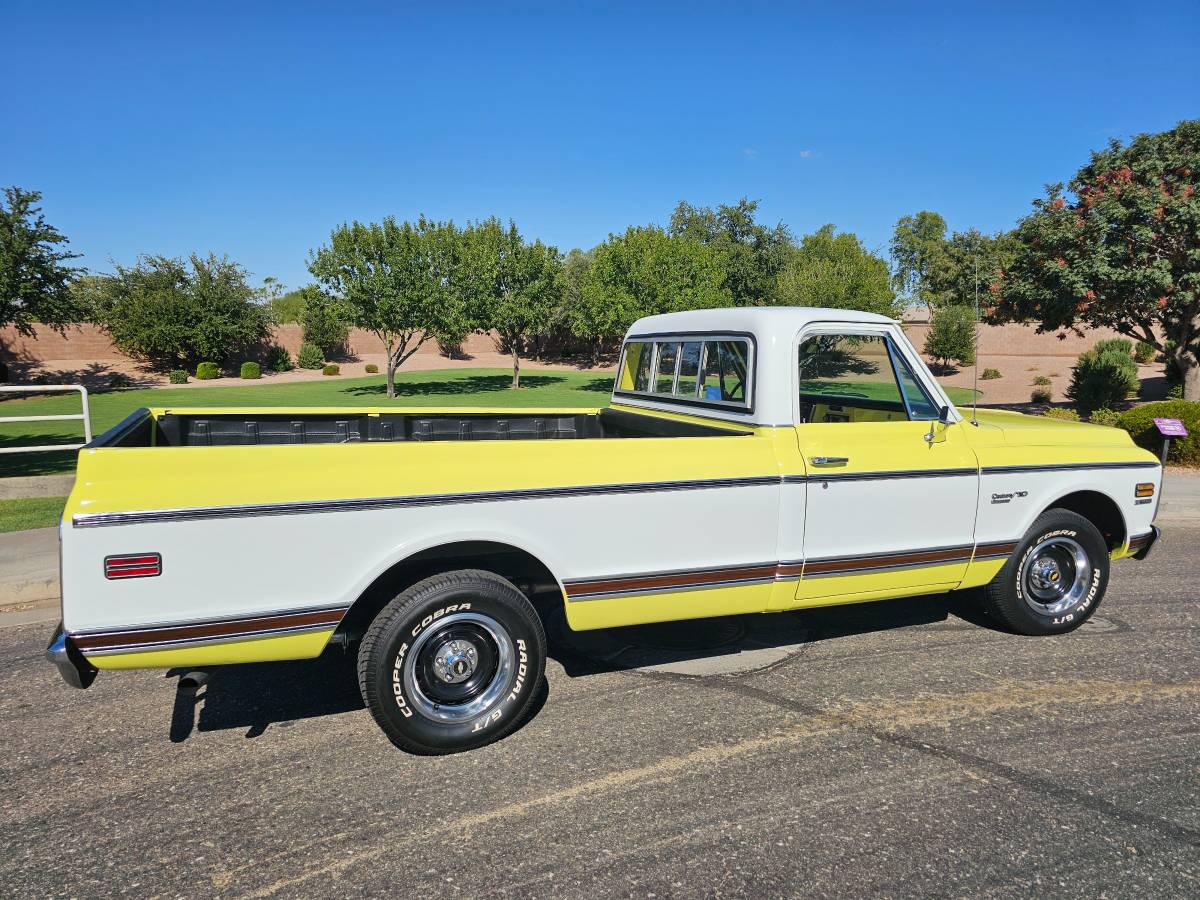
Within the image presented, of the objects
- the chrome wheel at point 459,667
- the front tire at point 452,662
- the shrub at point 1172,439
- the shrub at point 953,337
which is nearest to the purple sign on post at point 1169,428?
the shrub at point 1172,439

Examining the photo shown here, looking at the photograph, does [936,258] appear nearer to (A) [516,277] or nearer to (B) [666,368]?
(A) [516,277]

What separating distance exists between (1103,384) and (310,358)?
1735 inches

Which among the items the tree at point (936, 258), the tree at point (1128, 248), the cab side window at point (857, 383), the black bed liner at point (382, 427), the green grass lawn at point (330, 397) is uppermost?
the tree at point (936, 258)

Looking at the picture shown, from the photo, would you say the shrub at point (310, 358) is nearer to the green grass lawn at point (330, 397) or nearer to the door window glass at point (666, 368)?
the green grass lawn at point (330, 397)

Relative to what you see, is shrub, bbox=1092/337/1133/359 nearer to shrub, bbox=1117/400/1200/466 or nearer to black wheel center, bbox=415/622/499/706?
shrub, bbox=1117/400/1200/466

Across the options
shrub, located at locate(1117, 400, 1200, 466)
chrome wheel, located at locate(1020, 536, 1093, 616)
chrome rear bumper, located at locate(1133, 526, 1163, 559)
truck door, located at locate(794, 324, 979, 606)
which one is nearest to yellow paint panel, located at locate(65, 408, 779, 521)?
truck door, located at locate(794, 324, 979, 606)

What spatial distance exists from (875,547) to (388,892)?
2.99 m

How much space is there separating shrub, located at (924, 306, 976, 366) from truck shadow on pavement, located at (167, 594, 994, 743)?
3684 centimetres

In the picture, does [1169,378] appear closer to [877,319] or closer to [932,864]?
A: [877,319]

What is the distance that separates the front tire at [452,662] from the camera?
11.3ft

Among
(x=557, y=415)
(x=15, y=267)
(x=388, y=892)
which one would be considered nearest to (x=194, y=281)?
(x=15, y=267)

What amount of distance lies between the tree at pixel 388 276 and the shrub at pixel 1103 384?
21.5 metres

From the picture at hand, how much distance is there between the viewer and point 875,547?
4355 mm

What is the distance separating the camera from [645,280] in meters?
30.5
